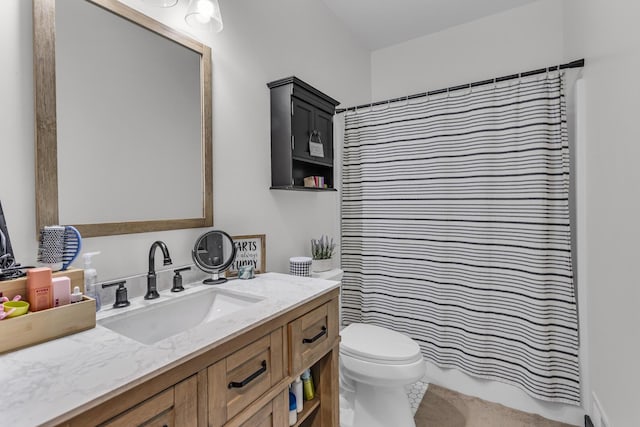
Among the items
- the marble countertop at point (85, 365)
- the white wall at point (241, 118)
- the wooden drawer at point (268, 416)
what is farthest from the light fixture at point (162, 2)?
the wooden drawer at point (268, 416)

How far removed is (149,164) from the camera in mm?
1233

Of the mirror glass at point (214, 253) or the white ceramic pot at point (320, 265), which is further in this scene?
the white ceramic pot at point (320, 265)

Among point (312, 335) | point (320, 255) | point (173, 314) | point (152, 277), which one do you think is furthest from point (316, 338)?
point (320, 255)

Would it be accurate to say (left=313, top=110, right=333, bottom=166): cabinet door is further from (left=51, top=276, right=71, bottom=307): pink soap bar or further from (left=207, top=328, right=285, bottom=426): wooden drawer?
(left=51, top=276, right=71, bottom=307): pink soap bar

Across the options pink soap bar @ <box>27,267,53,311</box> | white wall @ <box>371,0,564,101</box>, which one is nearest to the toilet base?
pink soap bar @ <box>27,267,53,311</box>

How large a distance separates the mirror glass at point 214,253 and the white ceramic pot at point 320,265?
0.66 metres

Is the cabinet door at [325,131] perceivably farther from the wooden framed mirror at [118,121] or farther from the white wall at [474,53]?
the white wall at [474,53]

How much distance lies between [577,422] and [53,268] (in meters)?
2.53

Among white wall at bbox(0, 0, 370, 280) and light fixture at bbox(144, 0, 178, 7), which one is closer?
white wall at bbox(0, 0, 370, 280)

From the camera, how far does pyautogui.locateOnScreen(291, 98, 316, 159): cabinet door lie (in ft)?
5.62

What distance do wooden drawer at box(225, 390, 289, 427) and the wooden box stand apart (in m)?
0.45

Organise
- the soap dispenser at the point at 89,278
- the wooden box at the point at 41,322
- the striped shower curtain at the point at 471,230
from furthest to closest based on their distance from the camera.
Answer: the striped shower curtain at the point at 471,230
the soap dispenser at the point at 89,278
the wooden box at the point at 41,322

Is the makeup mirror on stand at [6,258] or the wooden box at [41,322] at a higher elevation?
the makeup mirror on stand at [6,258]

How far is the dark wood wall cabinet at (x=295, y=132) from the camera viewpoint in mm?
1687
